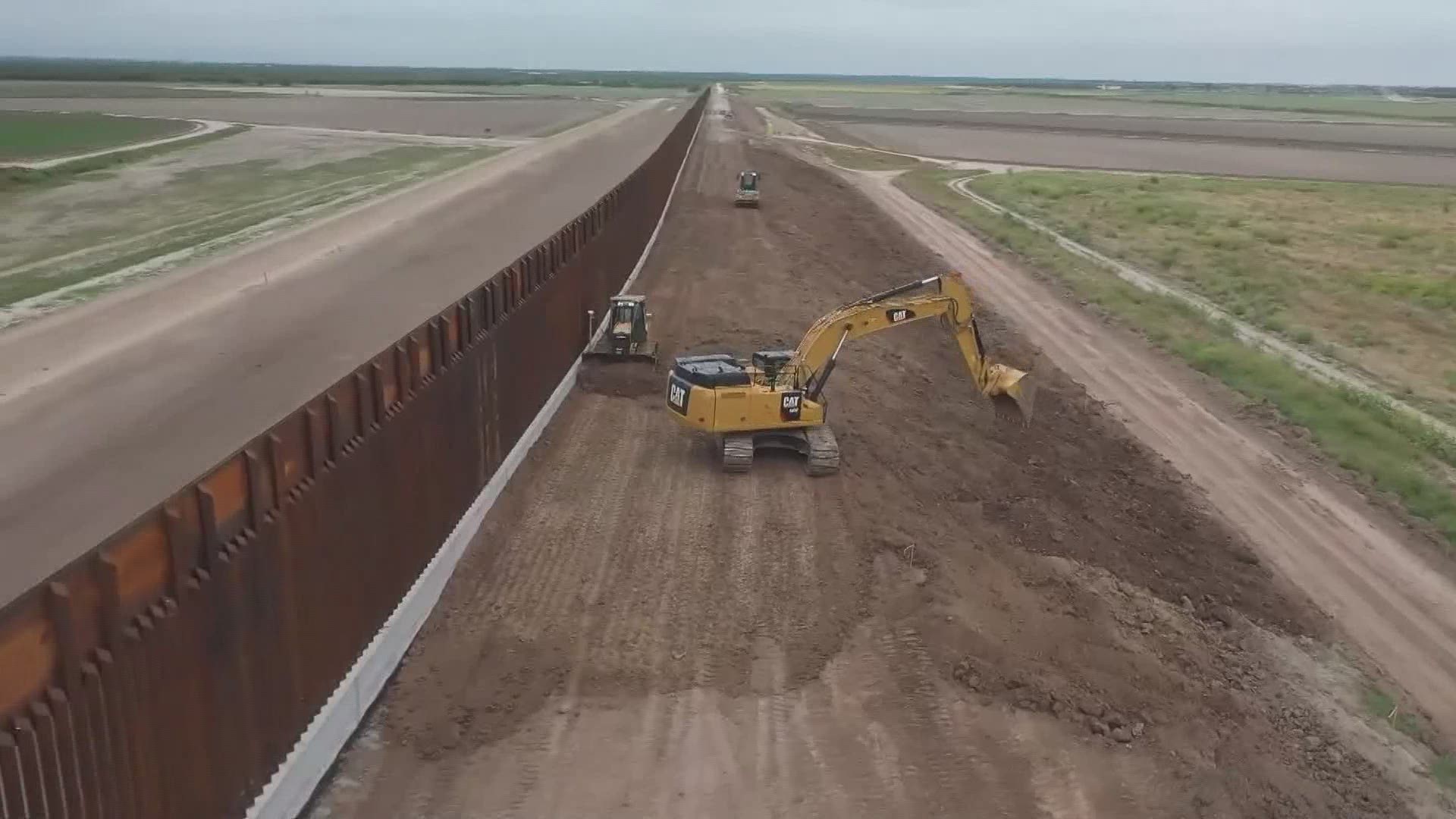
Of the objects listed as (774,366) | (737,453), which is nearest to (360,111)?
(774,366)

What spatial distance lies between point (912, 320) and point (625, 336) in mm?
6606

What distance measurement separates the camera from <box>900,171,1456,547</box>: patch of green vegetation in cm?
1798

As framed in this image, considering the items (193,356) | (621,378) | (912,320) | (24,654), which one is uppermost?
(24,654)

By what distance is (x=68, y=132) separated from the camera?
244 ft

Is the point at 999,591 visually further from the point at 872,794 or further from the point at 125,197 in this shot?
the point at 125,197

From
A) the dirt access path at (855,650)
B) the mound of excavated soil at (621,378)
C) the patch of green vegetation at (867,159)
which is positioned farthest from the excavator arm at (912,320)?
the patch of green vegetation at (867,159)

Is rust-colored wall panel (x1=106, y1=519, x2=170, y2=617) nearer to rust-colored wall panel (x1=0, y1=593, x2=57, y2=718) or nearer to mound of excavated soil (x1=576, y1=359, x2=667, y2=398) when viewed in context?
rust-colored wall panel (x1=0, y1=593, x2=57, y2=718)

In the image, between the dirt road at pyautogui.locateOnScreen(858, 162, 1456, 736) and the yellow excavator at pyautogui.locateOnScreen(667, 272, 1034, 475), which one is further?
the yellow excavator at pyautogui.locateOnScreen(667, 272, 1034, 475)

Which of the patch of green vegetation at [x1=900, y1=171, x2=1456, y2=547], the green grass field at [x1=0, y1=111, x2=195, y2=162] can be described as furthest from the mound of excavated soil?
the green grass field at [x1=0, y1=111, x2=195, y2=162]

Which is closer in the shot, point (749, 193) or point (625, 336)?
point (625, 336)

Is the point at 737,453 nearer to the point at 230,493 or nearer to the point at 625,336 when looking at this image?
the point at 625,336

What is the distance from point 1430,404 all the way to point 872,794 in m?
19.1

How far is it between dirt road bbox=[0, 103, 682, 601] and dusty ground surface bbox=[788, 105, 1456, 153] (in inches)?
4117

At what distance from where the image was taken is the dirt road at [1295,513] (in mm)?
13492
